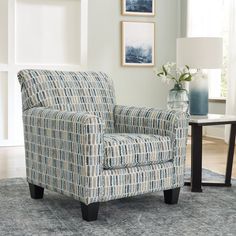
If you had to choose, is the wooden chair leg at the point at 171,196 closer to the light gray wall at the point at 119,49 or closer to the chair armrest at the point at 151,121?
the chair armrest at the point at 151,121

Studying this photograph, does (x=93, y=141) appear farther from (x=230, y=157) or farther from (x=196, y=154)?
(x=230, y=157)

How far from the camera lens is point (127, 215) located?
2.76 meters

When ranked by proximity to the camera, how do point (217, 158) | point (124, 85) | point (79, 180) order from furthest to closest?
point (124, 85), point (217, 158), point (79, 180)

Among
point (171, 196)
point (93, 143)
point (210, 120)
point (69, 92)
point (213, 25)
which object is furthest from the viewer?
point (213, 25)

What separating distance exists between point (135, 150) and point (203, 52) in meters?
1.17

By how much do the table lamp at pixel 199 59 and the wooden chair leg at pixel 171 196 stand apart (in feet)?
2.81

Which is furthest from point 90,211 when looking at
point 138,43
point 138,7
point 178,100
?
point 138,7

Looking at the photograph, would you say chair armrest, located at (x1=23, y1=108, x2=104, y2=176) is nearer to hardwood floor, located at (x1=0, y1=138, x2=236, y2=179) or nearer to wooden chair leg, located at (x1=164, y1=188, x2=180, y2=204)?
wooden chair leg, located at (x1=164, y1=188, x2=180, y2=204)

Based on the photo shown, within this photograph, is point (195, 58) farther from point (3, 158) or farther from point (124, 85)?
point (124, 85)

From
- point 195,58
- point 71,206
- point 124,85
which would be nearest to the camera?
point 71,206

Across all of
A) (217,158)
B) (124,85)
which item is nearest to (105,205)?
(217,158)

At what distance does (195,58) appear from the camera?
360cm

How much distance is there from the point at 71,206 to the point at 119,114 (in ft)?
2.52

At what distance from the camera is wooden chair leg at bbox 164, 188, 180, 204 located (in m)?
3.01
